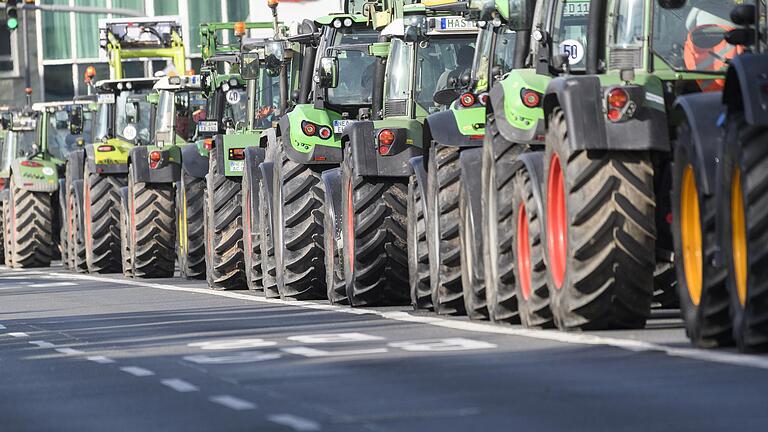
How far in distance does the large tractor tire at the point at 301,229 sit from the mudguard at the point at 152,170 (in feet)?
25.8

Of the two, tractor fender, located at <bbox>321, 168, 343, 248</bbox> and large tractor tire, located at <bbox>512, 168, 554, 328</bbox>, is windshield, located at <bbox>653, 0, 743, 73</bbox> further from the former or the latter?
tractor fender, located at <bbox>321, 168, 343, 248</bbox>

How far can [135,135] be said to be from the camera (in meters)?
32.1

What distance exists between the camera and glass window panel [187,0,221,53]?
6650 cm

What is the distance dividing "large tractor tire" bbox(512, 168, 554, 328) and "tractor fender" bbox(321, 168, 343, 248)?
532 cm

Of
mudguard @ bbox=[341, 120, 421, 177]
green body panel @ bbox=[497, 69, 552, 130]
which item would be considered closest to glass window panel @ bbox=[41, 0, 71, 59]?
mudguard @ bbox=[341, 120, 421, 177]

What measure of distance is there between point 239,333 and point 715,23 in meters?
4.49

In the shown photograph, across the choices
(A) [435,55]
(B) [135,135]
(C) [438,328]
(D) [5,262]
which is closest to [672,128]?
(C) [438,328]

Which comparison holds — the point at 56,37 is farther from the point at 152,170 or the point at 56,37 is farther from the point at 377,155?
the point at 377,155

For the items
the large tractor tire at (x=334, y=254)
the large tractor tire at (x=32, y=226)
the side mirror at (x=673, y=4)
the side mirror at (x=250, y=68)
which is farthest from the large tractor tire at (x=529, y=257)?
the large tractor tire at (x=32, y=226)

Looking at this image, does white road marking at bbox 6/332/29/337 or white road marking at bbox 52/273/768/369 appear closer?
white road marking at bbox 52/273/768/369

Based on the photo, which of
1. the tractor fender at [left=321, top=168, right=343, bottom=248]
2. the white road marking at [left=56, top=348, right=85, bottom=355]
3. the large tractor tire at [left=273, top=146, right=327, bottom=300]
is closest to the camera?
the white road marking at [left=56, top=348, right=85, bottom=355]

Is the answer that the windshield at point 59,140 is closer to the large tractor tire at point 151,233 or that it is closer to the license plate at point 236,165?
the large tractor tire at point 151,233

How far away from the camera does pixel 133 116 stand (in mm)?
31469

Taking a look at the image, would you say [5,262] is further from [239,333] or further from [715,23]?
[715,23]
